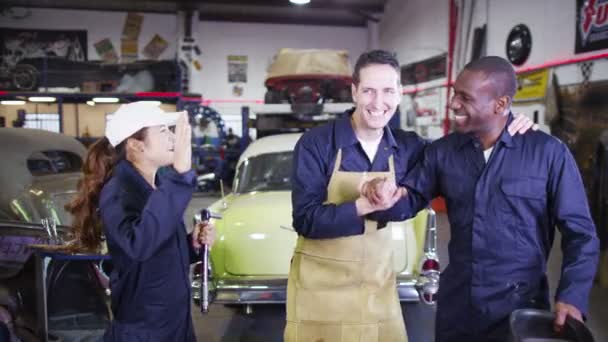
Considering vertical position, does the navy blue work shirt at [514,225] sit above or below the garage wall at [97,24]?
below

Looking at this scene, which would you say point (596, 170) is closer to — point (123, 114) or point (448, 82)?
point (123, 114)

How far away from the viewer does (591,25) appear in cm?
721

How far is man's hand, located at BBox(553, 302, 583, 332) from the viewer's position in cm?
159

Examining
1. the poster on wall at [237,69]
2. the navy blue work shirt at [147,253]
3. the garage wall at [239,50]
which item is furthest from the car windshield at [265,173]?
the poster on wall at [237,69]

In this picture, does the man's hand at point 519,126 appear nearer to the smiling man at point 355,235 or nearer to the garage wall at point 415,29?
the smiling man at point 355,235

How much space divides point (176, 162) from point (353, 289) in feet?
3.07

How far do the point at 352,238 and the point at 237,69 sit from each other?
15.6 meters

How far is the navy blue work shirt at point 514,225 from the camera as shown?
5.70 feet

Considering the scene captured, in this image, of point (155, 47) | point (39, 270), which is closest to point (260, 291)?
point (39, 270)

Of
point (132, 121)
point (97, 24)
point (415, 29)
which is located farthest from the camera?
point (97, 24)

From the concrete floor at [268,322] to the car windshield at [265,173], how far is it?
115 centimetres

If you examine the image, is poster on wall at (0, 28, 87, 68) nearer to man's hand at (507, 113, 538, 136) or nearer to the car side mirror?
the car side mirror

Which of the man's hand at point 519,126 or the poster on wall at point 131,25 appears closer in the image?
the man's hand at point 519,126

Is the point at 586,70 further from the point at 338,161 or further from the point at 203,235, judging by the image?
the point at 203,235
